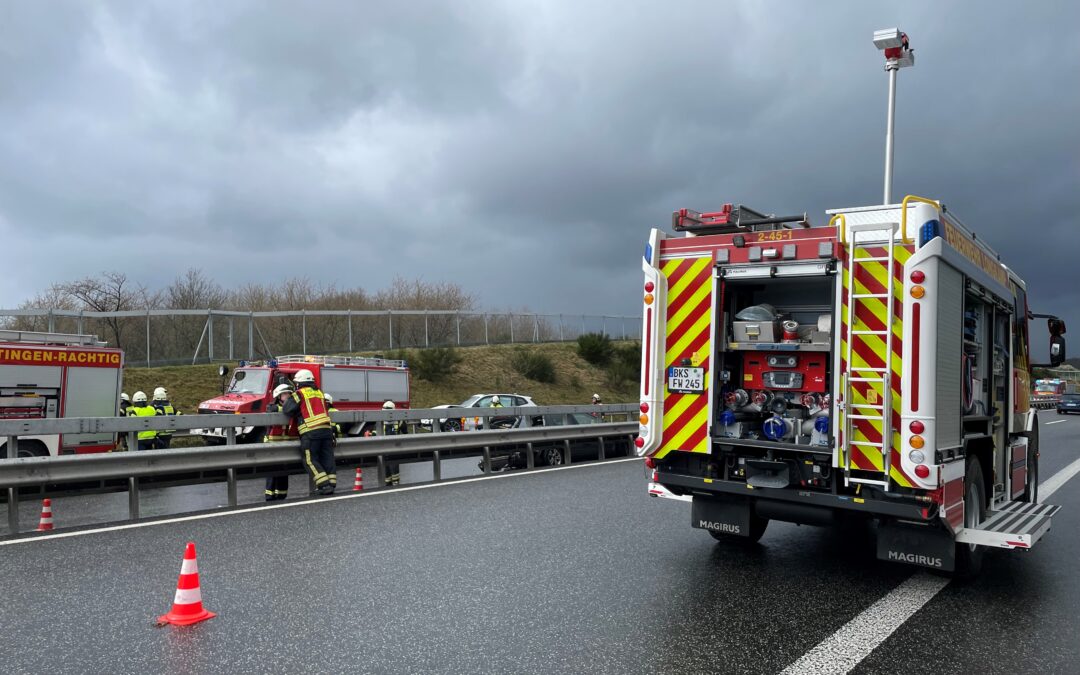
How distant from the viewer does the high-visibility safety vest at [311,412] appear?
1044cm

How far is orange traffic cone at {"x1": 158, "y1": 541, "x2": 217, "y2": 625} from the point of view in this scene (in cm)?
503

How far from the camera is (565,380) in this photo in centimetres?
4034

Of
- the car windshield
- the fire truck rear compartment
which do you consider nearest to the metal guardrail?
the fire truck rear compartment

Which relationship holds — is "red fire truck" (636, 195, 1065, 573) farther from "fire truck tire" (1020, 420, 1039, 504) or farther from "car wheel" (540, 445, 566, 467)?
"car wheel" (540, 445, 566, 467)

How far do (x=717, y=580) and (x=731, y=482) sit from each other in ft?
2.58

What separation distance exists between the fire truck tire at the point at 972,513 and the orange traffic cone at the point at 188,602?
539 centimetres

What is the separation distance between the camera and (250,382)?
1950cm

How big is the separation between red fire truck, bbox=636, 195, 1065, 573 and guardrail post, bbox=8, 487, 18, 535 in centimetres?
596

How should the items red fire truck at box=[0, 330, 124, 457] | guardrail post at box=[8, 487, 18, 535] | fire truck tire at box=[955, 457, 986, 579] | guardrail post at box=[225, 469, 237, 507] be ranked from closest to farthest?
1. fire truck tire at box=[955, 457, 986, 579]
2. guardrail post at box=[8, 487, 18, 535]
3. guardrail post at box=[225, 469, 237, 507]
4. red fire truck at box=[0, 330, 124, 457]

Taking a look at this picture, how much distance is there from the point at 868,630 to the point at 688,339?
2.65 metres

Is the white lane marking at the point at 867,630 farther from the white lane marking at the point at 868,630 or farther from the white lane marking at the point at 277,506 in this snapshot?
the white lane marking at the point at 277,506

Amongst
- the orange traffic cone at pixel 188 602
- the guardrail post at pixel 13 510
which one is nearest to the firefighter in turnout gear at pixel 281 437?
the guardrail post at pixel 13 510

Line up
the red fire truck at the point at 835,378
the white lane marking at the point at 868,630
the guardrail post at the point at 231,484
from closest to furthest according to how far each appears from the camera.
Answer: the white lane marking at the point at 868,630 < the red fire truck at the point at 835,378 < the guardrail post at the point at 231,484

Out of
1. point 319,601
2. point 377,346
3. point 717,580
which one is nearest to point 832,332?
point 717,580
